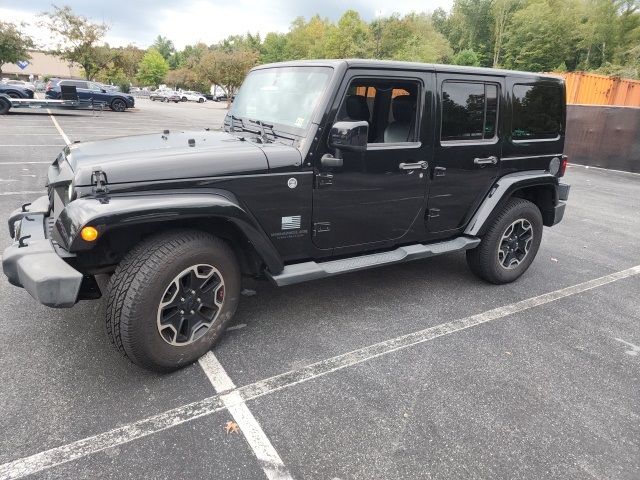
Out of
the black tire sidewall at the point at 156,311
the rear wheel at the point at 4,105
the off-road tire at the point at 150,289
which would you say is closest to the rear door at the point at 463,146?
the black tire sidewall at the point at 156,311

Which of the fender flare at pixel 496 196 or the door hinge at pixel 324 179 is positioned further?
the fender flare at pixel 496 196

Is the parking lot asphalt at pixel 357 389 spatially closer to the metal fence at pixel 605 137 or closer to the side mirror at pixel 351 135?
the side mirror at pixel 351 135

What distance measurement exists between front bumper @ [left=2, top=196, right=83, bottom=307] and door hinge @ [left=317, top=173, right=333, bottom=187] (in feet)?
5.03

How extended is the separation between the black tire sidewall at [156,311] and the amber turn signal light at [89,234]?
12.7 inches

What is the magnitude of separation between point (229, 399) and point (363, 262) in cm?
139

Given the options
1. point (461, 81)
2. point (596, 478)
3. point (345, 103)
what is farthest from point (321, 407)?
point (461, 81)

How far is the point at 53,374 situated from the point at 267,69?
2.75 m

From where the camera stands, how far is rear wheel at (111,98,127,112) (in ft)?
80.6

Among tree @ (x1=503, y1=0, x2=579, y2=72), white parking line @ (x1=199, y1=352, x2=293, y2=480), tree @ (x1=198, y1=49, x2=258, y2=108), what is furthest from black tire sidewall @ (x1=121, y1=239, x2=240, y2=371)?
tree @ (x1=503, y1=0, x2=579, y2=72)

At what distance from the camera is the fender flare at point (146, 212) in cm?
224

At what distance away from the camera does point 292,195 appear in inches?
114

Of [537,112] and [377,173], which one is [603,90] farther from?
[377,173]

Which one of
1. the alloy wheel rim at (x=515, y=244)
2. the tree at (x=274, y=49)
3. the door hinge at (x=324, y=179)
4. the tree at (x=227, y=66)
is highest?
the tree at (x=274, y=49)

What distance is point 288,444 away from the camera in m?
2.20
